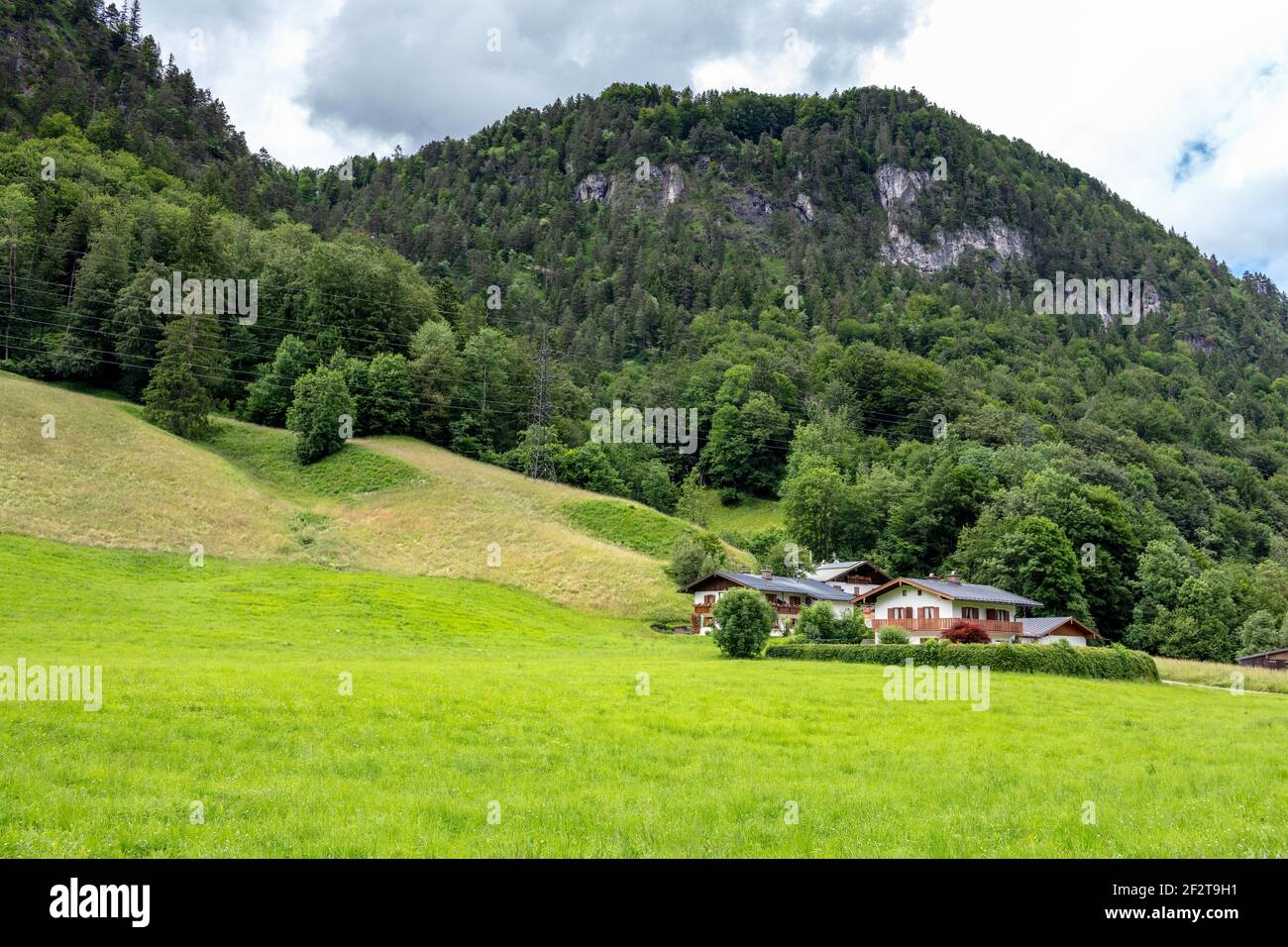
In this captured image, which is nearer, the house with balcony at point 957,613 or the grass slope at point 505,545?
the house with balcony at point 957,613

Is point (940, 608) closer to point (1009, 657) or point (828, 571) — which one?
point (828, 571)

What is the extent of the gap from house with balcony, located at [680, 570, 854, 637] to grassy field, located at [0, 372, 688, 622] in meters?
1.97

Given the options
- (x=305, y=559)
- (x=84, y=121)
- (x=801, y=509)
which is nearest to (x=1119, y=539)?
(x=801, y=509)

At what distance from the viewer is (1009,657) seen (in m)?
47.9

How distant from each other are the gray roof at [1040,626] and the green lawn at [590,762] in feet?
104

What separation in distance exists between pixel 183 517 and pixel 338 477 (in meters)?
24.3

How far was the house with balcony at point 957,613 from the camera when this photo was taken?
74.1m

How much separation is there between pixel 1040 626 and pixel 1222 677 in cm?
1931

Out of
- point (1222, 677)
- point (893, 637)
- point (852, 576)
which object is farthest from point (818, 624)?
point (852, 576)

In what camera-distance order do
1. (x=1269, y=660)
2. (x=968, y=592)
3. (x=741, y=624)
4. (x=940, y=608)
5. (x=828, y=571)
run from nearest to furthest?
(x=741, y=624), (x=940, y=608), (x=968, y=592), (x=1269, y=660), (x=828, y=571)

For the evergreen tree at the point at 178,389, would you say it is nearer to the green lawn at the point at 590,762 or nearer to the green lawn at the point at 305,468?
the green lawn at the point at 305,468

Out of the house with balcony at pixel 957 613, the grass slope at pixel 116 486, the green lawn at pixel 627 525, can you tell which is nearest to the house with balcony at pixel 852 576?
the house with balcony at pixel 957 613

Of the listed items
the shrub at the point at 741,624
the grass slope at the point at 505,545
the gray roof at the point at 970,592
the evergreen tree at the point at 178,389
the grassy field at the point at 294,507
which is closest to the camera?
the shrub at the point at 741,624
